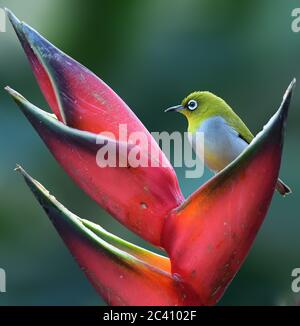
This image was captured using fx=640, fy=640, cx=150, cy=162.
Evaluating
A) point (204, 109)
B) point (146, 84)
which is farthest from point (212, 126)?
point (146, 84)

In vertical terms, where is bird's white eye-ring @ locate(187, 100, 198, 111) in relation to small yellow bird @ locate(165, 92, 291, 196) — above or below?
above

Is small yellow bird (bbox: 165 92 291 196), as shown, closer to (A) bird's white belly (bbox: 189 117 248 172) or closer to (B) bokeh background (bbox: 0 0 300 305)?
(A) bird's white belly (bbox: 189 117 248 172)

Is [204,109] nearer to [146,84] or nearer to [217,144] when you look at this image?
[217,144]

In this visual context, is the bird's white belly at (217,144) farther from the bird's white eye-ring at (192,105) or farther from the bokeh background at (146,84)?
the bokeh background at (146,84)

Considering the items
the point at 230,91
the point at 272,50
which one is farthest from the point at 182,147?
the point at 272,50

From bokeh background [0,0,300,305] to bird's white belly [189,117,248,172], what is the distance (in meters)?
0.33

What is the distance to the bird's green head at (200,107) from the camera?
2.37ft

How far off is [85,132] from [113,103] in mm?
51

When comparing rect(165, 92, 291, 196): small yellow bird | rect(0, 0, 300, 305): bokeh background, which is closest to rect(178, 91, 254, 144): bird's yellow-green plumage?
rect(165, 92, 291, 196): small yellow bird

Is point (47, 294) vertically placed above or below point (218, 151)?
below

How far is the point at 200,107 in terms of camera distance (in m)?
0.72

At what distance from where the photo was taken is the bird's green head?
72cm

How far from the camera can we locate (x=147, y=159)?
44 centimetres

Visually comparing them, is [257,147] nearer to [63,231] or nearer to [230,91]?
[63,231]
